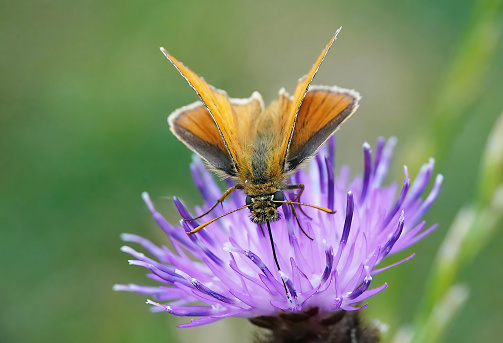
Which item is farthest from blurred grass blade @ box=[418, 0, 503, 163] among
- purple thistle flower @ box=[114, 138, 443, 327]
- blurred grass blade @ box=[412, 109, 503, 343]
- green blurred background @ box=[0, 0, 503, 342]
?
purple thistle flower @ box=[114, 138, 443, 327]

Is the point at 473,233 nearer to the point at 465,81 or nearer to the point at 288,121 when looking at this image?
Result: the point at 465,81

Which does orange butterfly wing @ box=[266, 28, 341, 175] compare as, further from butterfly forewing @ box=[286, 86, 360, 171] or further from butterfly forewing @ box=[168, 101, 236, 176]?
butterfly forewing @ box=[168, 101, 236, 176]

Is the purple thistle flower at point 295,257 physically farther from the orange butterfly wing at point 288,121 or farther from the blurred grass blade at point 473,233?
the blurred grass blade at point 473,233

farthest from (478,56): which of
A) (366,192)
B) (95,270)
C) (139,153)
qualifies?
(95,270)

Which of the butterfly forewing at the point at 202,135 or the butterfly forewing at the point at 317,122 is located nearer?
the butterfly forewing at the point at 317,122

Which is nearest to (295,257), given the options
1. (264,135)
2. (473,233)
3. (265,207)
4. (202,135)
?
(265,207)

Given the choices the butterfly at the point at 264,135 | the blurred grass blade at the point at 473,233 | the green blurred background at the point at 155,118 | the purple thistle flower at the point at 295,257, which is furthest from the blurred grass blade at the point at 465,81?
the butterfly at the point at 264,135

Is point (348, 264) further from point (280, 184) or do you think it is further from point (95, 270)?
point (95, 270)
